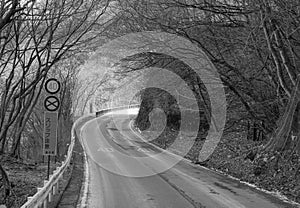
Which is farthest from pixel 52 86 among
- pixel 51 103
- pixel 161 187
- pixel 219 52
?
pixel 219 52

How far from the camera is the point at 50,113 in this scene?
36.6ft

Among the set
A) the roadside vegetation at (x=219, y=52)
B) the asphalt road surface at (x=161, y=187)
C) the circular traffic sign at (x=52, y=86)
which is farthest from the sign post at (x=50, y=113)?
the roadside vegetation at (x=219, y=52)

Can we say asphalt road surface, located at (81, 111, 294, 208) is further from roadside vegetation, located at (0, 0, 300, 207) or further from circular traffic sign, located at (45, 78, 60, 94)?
circular traffic sign, located at (45, 78, 60, 94)

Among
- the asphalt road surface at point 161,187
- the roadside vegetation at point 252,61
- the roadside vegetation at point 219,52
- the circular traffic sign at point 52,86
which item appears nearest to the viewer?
the asphalt road surface at point 161,187

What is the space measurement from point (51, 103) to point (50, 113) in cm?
28

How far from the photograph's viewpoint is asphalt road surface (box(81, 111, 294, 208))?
34.1ft

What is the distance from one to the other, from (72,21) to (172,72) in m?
6.42

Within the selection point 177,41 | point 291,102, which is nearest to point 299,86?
point 291,102

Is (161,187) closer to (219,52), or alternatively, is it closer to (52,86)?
(52,86)

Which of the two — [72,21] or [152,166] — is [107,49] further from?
[152,166]

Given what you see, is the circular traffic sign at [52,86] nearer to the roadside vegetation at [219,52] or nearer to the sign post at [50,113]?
the sign post at [50,113]

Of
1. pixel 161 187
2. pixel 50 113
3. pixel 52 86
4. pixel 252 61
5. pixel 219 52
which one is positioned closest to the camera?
pixel 52 86

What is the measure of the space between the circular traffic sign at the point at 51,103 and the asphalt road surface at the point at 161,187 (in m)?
2.55

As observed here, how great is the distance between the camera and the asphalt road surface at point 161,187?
409 inches
